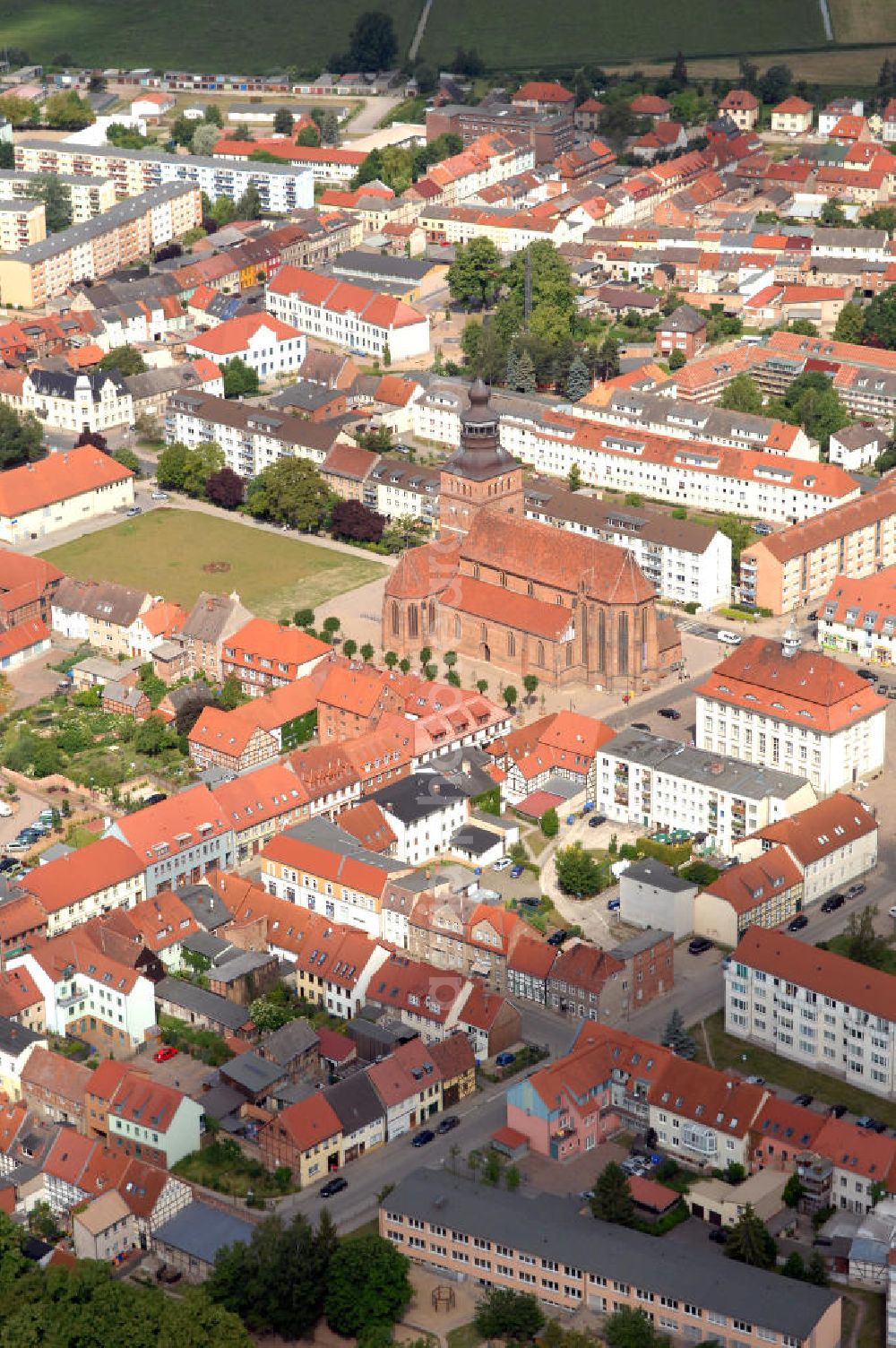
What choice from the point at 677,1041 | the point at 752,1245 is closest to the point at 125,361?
the point at 677,1041

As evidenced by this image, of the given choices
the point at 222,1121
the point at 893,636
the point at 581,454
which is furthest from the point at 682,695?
the point at 222,1121

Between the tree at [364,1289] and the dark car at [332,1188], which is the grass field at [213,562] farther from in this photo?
the tree at [364,1289]

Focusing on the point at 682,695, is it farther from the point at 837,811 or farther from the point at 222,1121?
the point at 222,1121

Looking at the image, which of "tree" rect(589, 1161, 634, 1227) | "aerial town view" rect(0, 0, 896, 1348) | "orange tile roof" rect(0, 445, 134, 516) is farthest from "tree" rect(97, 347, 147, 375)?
"tree" rect(589, 1161, 634, 1227)

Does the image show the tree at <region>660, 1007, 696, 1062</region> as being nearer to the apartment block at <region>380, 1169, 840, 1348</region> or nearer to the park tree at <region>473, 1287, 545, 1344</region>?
the apartment block at <region>380, 1169, 840, 1348</region>

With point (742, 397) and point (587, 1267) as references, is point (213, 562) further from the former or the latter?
point (587, 1267)
